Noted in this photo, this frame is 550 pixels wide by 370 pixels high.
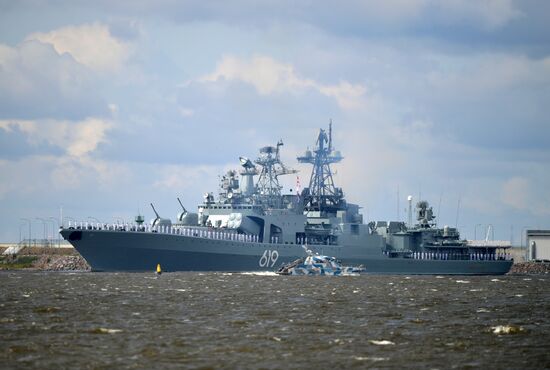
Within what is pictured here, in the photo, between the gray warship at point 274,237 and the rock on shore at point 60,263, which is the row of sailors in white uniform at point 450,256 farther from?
the rock on shore at point 60,263

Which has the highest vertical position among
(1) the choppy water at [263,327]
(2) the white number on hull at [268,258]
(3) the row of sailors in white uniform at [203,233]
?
(3) the row of sailors in white uniform at [203,233]

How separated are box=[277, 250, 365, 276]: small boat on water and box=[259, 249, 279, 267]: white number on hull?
208cm

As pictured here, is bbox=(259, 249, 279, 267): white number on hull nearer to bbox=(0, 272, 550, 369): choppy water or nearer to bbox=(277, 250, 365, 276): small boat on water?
bbox=(277, 250, 365, 276): small boat on water

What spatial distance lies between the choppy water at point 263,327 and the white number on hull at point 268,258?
83.6ft

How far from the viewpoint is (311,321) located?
48.2 metres

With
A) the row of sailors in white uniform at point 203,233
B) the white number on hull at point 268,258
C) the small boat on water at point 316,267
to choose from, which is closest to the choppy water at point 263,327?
the row of sailors in white uniform at point 203,233

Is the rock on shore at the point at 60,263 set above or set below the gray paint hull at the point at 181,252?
below

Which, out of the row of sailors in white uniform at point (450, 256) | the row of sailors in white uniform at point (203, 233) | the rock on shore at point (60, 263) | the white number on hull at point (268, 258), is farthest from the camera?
the rock on shore at point (60, 263)

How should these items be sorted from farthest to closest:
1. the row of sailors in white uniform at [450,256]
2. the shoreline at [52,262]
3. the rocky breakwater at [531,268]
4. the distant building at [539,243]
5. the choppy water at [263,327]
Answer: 1. the distant building at [539,243]
2. the rocky breakwater at [531,268]
3. the shoreline at [52,262]
4. the row of sailors in white uniform at [450,256]
5. the choppy water at [263,327]

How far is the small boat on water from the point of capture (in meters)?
97.4

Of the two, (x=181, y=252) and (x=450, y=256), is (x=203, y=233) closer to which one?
(x=181, y=252)

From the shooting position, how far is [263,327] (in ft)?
148

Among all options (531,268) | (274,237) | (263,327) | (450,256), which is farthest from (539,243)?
(263,327)

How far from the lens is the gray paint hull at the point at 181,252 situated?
90000 millimetres
